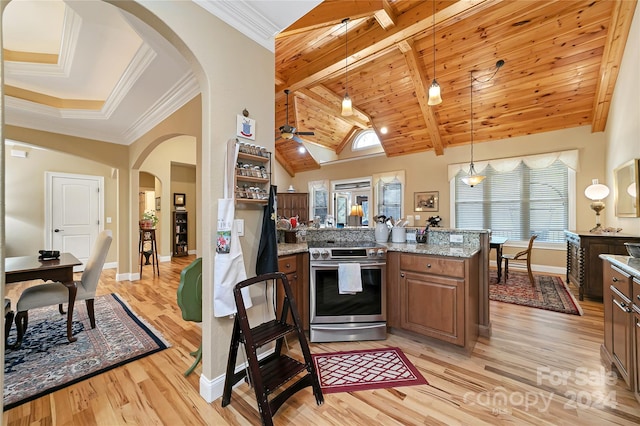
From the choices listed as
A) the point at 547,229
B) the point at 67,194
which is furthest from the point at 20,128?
the point at 547,229

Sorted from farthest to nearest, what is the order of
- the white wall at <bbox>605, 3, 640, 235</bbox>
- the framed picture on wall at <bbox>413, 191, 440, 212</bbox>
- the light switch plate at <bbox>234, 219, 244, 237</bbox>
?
the framed picture on wall at <bbox>413, 191, 440, 212</bbox> → the white wall at <bbox>605, 3, 640, 235</bbox> → the light switch plate at <bbox>234, 219, 244, 237</bbox>

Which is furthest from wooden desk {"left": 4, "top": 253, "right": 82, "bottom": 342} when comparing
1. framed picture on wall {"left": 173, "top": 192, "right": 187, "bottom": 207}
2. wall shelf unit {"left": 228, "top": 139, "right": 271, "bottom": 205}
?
framed picture on wall {"left": 173, "top": 192, "right": 187, "bottom": 207}

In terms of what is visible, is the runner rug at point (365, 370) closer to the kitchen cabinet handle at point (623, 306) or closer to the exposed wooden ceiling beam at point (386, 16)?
the kitchen cabinet handle at point (623, 306)

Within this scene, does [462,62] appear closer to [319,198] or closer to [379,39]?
[379,39]

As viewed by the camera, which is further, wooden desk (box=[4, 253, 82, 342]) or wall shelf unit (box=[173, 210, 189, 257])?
wall shelf unit (box=[173, 210, 189, 257])

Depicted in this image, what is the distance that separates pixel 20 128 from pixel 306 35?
4.46 metres

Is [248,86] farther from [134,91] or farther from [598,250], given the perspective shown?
[598,250]

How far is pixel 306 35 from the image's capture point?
13.4ft

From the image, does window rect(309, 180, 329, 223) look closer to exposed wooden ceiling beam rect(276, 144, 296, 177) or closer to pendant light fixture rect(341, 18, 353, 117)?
exposed wooden ceiling beam rect(276, 144, 296, 177)

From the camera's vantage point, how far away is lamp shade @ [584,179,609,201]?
4324 millimetres

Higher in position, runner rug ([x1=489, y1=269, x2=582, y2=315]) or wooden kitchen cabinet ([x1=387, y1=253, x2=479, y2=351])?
wooden kitchen cabinet ([x1=387, y1=253, x2=479, y2=351])

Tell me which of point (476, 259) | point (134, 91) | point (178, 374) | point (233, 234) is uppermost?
point (134, 91)

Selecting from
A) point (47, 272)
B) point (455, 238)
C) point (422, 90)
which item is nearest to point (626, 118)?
point (422, 90)

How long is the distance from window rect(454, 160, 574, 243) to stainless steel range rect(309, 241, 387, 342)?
4702mm
